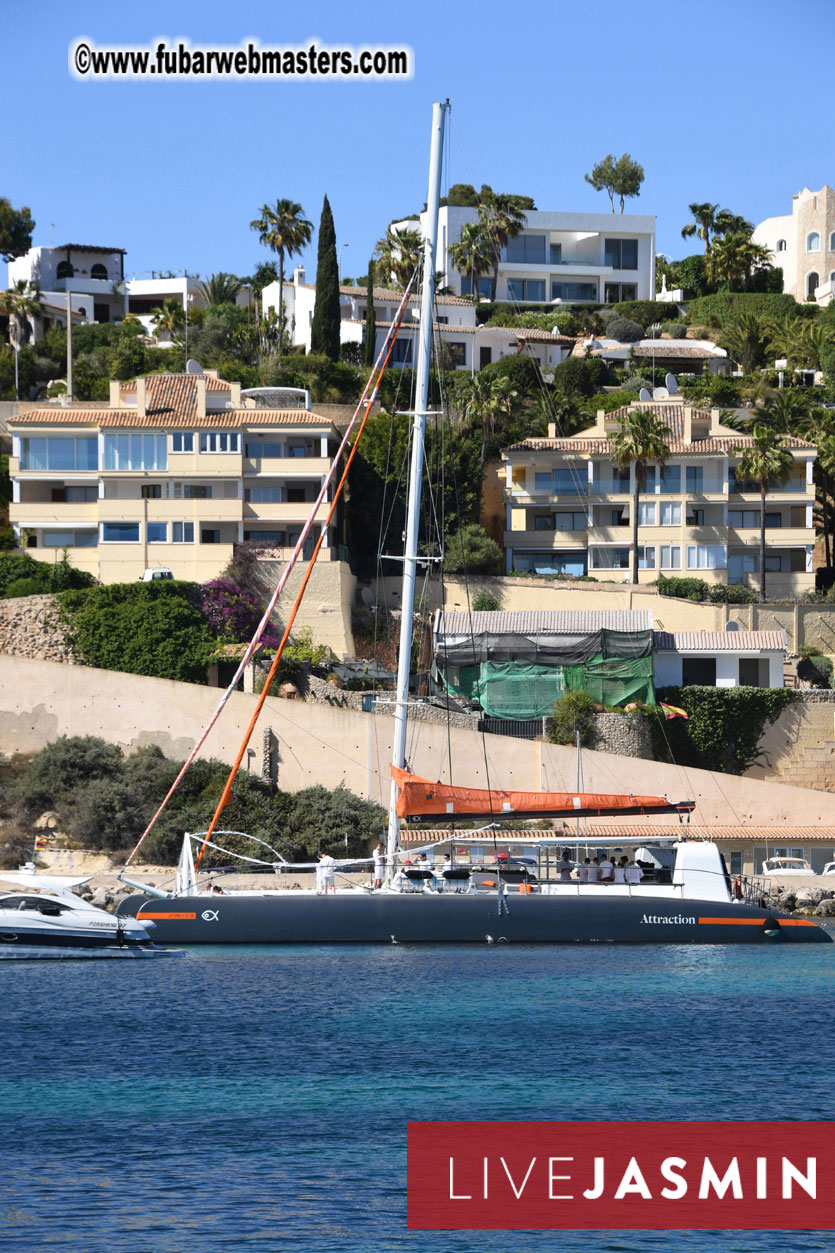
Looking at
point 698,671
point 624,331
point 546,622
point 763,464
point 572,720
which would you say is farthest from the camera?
point 624,331

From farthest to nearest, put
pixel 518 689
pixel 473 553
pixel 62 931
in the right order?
pixel 473 553 < pixel 518 689 < pixel 62 931

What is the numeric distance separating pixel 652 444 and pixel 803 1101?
47542mm

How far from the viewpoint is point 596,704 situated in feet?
188

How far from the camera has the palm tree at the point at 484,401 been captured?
77.9 m

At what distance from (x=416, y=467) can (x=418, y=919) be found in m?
11.1

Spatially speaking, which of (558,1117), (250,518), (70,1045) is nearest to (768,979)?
(558,1117)

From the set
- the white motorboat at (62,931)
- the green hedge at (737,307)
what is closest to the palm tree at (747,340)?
the green hedge at (737,307)

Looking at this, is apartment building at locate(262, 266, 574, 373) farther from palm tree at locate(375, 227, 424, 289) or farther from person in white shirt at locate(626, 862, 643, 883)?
person in white shirt at locate(626, 862, 643, 883)

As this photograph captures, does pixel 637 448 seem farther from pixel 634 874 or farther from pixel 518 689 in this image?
pixel 634 874

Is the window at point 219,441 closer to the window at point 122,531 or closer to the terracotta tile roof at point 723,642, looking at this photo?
the window at point 122,531

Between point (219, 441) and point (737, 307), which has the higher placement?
point (737, 307)

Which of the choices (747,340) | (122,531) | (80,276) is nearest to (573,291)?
(747,340)

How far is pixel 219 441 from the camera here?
67.9 meters

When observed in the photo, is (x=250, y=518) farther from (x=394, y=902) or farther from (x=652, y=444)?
(x=394, y=902)
